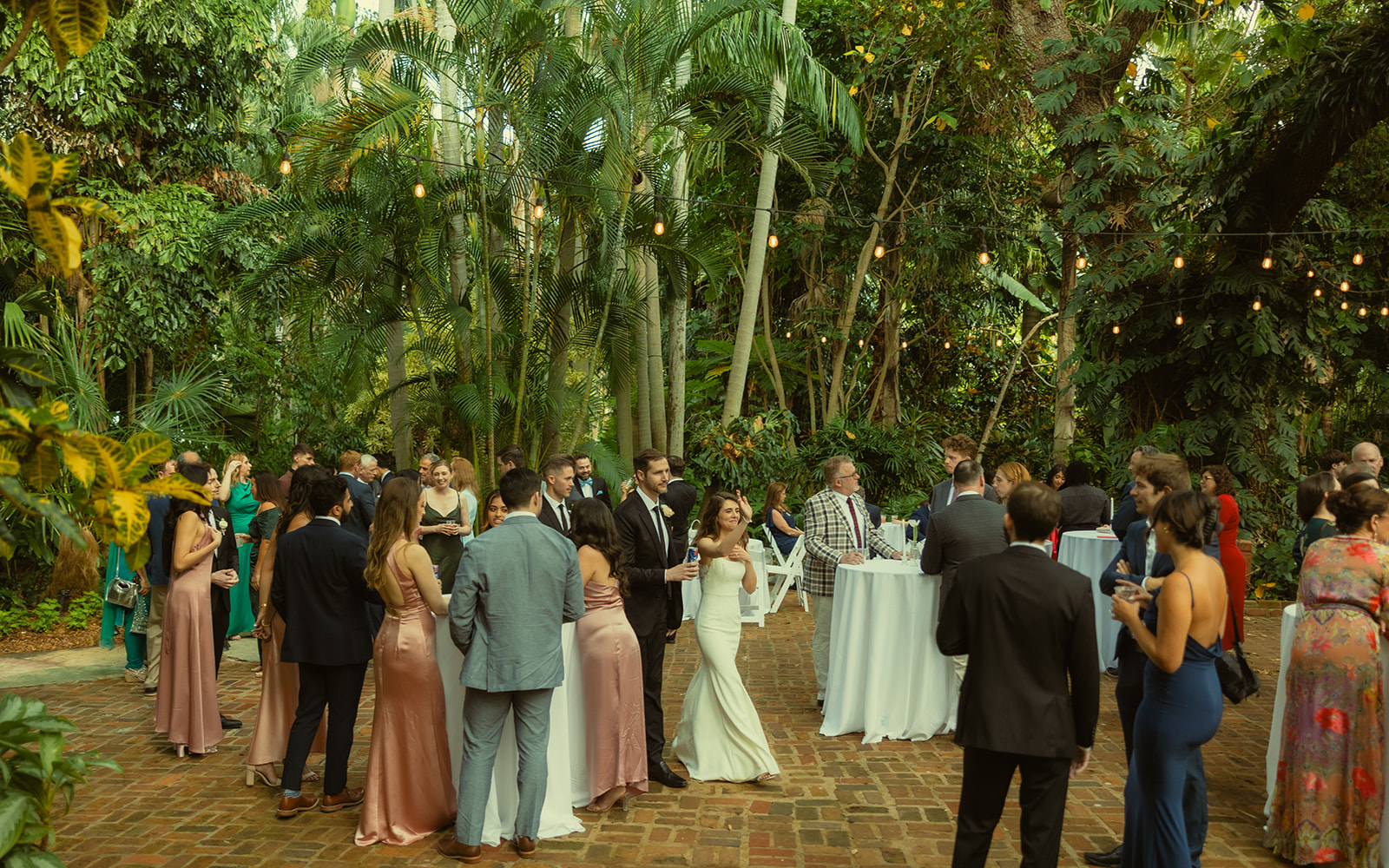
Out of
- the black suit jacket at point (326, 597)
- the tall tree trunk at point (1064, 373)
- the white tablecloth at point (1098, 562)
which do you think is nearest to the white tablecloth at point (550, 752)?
the black suit jacket at point (326, 597)

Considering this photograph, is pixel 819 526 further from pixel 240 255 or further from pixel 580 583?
pixel 240 255

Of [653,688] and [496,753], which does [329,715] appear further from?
[653,688]

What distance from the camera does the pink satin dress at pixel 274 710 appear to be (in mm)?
5387

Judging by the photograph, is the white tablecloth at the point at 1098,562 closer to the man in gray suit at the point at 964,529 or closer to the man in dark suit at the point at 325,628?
the man in gray suit at the point at 964,529

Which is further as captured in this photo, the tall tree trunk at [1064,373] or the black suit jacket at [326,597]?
the tall tree trunk at [1064,373]

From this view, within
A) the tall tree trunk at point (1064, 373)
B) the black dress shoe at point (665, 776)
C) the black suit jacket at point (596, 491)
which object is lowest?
the black dress shoe at point (665, 776)

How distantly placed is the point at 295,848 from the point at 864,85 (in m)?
14.6

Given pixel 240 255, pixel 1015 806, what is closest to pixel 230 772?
pixel 1015 806

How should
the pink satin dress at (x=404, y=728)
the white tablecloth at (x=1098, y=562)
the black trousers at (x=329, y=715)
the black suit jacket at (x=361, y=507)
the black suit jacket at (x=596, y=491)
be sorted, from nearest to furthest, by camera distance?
1. the pink satin dress at (x=404, y=728)
2. the black trousers at (x=329, y=715)
3. the black suit jacket at (x=361, y=507)
4. the white tablecloth at (x=1098, y=562)
5. the black suit jacket at (x=596, y=491)

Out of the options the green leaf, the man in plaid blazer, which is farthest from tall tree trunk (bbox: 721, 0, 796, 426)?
the green leaf

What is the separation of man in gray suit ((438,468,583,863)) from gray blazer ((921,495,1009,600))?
2.57 metres

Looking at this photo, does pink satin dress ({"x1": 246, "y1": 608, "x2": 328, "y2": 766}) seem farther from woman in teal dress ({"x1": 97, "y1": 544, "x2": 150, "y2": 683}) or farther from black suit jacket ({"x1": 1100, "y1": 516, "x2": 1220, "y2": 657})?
black suit jacket ({"x1": 1100, "y1": 516, "x2": 1220, "y2": 657})

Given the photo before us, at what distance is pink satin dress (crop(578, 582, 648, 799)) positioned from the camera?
5.04 meters

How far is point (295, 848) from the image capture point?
15.1ft
